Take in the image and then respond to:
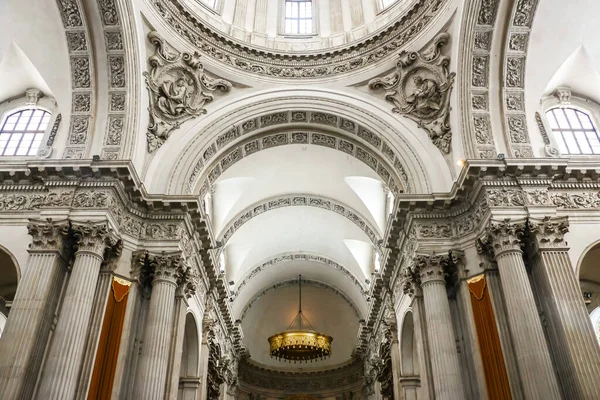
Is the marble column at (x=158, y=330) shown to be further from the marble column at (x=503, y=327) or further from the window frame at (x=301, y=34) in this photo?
the window frame at (x=301, y=34)

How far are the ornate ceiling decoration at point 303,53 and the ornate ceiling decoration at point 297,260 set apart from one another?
10835 mm

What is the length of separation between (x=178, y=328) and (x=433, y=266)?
658cm

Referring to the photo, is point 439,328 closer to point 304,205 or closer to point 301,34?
point 304,205

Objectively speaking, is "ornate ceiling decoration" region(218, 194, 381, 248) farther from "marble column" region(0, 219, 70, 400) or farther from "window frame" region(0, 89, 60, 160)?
"marble column" region(0, 219, 70, 400)

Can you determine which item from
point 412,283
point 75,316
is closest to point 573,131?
point 412,283

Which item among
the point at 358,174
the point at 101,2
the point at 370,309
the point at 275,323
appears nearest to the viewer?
the point at 101,2

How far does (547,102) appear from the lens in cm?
1474

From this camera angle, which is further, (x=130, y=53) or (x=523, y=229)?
(x=130, y=53)

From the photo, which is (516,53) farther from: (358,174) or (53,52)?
(53,52)

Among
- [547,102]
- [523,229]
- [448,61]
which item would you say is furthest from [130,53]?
[547,102]

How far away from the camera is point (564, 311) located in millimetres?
10445

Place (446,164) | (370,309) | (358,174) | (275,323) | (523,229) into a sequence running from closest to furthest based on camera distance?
(523,229)
(446,164)
(358,174)
(370,309)
(275,323)

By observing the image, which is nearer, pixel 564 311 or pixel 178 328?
pixel 564 311

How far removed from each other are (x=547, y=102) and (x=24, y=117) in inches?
606
